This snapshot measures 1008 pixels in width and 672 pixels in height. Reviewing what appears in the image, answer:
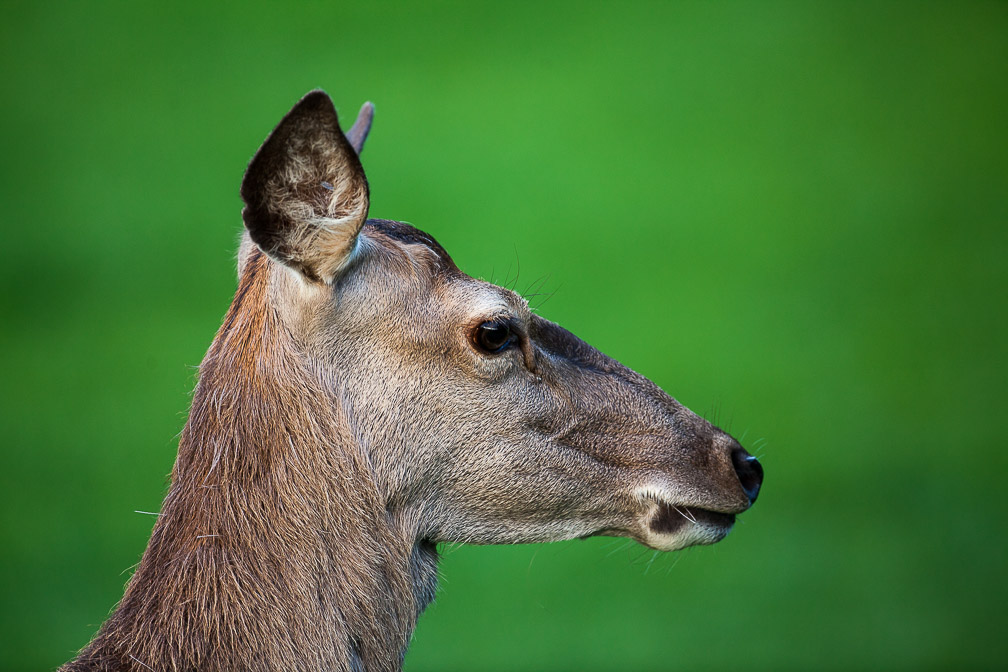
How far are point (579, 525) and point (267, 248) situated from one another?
1.67 metres

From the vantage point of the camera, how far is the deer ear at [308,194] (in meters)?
3.23

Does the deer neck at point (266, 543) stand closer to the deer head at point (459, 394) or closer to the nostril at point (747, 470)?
the deer head at point (459, 394)

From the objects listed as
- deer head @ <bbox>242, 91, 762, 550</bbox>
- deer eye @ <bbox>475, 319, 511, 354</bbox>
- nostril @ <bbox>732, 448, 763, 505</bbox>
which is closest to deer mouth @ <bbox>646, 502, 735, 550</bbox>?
deer head @ <bbox>242, 91, 762, 550</bbox>

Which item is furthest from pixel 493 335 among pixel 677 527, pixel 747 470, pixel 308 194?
pixel 747 470

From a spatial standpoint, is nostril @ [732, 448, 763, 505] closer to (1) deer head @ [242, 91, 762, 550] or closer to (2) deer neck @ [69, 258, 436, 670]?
(1) deer head @ [242, 91, 762, 550]

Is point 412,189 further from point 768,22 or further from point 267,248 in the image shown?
point 267,248

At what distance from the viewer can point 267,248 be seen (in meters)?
3.40

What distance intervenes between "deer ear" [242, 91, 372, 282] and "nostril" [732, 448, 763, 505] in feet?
5.97

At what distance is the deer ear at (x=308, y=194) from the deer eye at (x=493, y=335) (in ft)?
1.90

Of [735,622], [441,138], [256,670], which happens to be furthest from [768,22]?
[256,670]

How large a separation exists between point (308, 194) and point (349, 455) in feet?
3.09

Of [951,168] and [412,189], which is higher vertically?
[951,168]

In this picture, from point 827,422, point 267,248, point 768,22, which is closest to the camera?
point 267,248

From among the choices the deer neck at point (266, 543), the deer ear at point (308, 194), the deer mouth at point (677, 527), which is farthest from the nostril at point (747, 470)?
the deer ear at point (308, 194)
